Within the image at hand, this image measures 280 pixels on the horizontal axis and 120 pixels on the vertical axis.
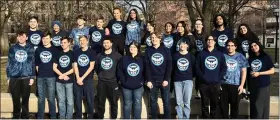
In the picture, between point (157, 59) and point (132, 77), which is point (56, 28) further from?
point (157, 59)

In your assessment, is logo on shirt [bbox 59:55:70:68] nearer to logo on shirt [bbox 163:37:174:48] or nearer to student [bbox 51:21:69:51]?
student [bbox 51:21:69:51]

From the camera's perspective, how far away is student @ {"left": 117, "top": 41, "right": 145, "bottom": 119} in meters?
6.53

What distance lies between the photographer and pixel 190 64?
6.57 m

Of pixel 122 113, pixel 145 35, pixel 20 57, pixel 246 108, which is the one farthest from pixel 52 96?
pixel 246 108

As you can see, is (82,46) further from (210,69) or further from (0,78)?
(0,78)

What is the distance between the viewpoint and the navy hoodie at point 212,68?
6469mm

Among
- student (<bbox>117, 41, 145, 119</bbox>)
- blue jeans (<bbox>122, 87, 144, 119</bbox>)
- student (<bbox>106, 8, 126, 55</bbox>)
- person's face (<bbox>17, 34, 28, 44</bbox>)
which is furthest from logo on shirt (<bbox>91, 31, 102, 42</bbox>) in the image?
blue jeans (<bbox>122, 87, 144, 119</bbox>)

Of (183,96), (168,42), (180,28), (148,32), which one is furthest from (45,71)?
(180,28)

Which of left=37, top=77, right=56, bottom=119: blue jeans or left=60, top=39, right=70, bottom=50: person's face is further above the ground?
left=60, top=39, right=70, bottom=50: person's face

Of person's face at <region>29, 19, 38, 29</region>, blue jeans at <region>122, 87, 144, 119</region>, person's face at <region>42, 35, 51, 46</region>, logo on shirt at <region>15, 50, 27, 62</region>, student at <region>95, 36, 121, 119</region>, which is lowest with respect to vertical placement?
blue jeans at <region>122, 87, 144, 119</region>

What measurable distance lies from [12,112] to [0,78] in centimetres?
673

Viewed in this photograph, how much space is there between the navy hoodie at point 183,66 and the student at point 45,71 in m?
2.30

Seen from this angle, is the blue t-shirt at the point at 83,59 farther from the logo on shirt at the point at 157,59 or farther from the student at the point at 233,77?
the student at the point at 233,77

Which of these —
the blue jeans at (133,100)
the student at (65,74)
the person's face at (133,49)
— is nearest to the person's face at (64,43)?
the student at (65,74)
